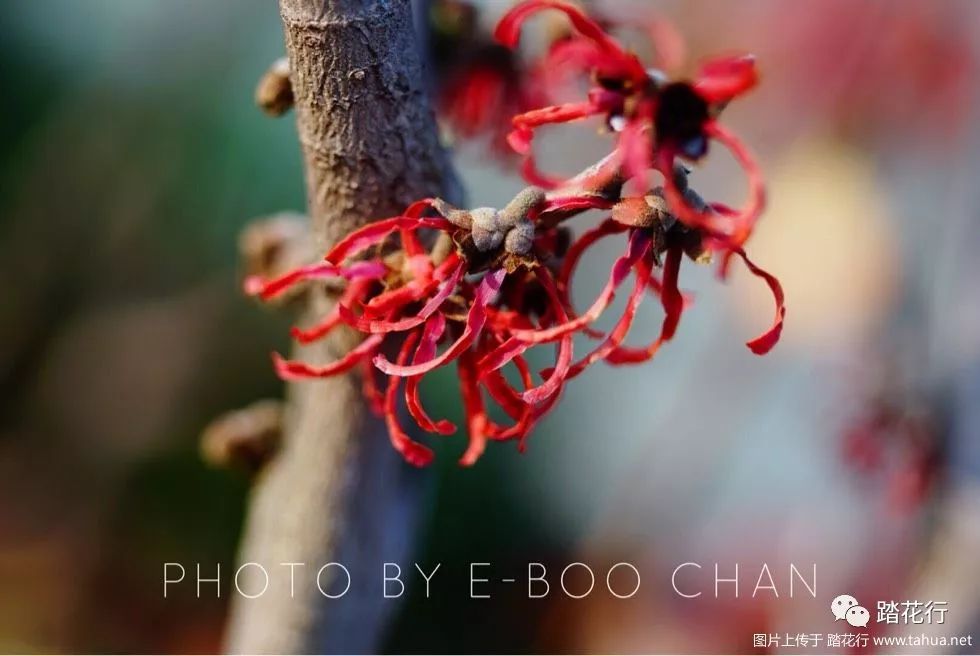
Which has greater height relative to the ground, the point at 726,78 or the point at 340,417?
the point at 726,78

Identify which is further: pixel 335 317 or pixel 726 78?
pixel 335 317

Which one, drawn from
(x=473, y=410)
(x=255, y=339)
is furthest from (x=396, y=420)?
(x=255, y=339)

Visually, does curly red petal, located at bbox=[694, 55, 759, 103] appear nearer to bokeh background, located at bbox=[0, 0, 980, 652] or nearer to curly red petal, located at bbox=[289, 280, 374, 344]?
curly red petal, located at bbox=[289, 280, 374, 344]

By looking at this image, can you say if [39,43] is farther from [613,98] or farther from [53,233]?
[613,98]

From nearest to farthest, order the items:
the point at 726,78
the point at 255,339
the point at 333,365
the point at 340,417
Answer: the point at 726,78 → the point at 333,365 → the point at 340,417 → the point at 255,339

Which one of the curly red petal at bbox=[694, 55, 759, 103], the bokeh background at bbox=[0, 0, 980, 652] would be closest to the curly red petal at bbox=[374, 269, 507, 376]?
the curly red petal at bbox=[694, 55, 759, 103]

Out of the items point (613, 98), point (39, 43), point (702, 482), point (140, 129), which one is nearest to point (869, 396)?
point (702, 482)

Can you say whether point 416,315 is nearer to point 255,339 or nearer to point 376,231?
point 376,231
